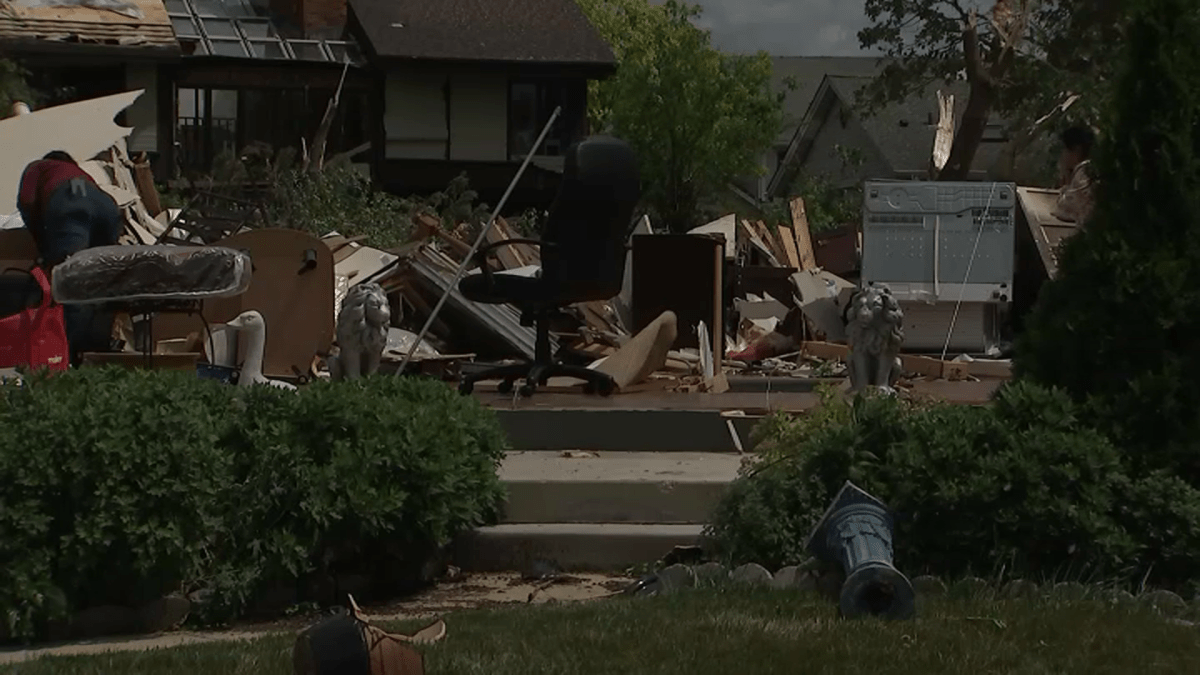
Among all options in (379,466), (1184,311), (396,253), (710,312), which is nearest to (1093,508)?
(1184,311)

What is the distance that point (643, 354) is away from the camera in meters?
12.1

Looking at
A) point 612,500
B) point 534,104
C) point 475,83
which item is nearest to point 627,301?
point 612,500

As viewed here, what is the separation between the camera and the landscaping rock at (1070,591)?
639 cm

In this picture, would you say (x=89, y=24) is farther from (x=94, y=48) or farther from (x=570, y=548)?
(x=570, y=548)

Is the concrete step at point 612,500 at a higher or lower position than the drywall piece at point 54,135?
lower

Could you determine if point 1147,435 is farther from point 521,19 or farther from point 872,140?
point 872,140

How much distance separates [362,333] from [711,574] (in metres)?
3.37

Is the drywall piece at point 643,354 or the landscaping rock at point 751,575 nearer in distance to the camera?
the landscaping rock at point 751,575

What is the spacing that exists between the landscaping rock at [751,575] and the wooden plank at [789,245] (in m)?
14.7

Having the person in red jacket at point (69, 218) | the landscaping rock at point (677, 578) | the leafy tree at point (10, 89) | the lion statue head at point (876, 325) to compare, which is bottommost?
the landscaping rock at point (677, 578)

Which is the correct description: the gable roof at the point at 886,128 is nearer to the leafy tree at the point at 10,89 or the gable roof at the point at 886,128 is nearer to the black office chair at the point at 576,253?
the leafy tree at the point at 10,89

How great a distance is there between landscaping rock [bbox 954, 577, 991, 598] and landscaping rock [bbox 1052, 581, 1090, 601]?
0.24m

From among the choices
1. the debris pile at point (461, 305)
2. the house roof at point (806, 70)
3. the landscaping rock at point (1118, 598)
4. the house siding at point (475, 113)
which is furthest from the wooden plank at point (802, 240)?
the house roof at point (806, 70)

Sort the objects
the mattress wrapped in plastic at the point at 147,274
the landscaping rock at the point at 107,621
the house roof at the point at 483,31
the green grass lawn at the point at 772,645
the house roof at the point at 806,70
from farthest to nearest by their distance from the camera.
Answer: the house roof at the point at 806,70, the house roof at the point at 483,31, the mattress wrapped in plastic at the point at 147,274, the landscaping rock at the point at 107,621, the green grass lawn at the point at 772,645
